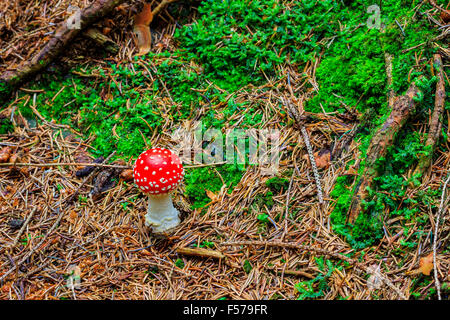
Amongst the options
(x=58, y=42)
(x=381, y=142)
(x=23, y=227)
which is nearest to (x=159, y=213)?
(x=23, y=227)

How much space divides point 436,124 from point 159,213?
228cm

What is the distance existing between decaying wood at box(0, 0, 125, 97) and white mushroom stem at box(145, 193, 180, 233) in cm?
209

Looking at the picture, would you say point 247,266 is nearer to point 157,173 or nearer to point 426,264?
point 157,173

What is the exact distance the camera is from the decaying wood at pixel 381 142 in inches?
106

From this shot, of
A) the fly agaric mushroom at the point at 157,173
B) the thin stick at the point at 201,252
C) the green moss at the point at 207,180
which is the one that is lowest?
the thin stick at the point at 201,252

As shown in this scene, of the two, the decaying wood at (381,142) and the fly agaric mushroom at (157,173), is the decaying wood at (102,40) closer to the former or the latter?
the fly agaric mushroom at (157,173)

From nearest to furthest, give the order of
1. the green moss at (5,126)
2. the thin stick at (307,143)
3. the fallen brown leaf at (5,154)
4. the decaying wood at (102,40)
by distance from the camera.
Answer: the thin stick at (307,143) < the fallen brown leaf at (5,154) < the green moss at (5,126) < the decaying wood at (102,40)

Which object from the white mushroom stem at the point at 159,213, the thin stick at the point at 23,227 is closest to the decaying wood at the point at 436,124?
the white mushroom stem at the point at 159,213

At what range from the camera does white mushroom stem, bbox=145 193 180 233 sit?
116 inches

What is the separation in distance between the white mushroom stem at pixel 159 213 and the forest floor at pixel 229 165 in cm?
10

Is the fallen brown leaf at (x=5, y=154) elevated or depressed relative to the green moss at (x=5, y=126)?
depressed

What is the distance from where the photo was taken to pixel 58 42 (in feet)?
12.5

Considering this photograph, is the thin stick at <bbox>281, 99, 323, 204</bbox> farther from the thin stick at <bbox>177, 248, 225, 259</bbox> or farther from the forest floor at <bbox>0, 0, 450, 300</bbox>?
the thin stick at <bbox>177, 248, 225, 259</bbox>
